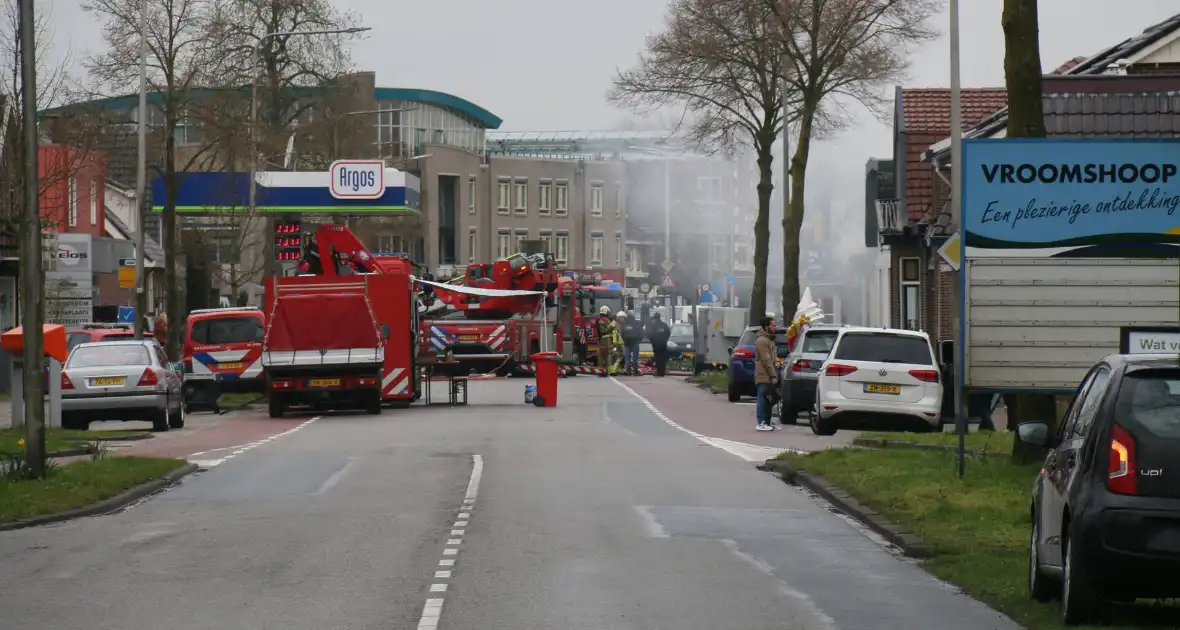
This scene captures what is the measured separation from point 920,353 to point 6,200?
14.4 meters

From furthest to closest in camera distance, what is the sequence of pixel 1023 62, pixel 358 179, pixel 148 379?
pixel 358 179 → pixel 148 379 → pixel 1023 62

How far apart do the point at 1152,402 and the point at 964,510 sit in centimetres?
598

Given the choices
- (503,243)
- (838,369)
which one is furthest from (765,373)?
(503,243)

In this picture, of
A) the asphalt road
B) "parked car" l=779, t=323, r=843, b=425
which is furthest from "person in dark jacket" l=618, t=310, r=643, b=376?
the asphalt road

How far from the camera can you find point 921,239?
48.4 metres

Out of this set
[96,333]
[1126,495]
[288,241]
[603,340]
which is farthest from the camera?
[603,340]

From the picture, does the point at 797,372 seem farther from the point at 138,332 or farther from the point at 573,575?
the point at 573,575

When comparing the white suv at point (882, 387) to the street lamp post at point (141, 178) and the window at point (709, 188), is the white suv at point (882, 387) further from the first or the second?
the window at point (709, 188)

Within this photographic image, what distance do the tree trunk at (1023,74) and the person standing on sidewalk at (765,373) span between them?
417 inches

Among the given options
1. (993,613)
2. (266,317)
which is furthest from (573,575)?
(266,317)

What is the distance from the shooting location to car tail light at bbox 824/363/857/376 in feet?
88.5

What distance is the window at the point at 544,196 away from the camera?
11444 centimetres

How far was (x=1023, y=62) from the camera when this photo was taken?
60.0 feet

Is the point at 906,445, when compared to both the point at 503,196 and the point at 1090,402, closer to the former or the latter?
the point at 1090,402
